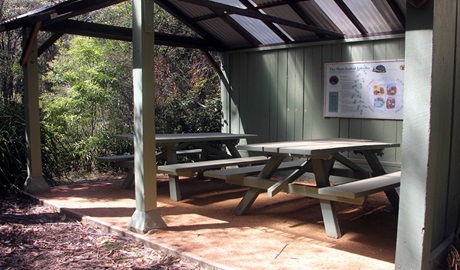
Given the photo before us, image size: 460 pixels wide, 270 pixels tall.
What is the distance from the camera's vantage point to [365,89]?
686 cm

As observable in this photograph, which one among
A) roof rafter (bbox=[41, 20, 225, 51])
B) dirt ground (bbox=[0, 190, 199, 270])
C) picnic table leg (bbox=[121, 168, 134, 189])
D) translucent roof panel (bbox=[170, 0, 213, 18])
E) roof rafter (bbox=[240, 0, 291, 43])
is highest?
translucent roof panel (bbox=[170, 0, 213, 18])

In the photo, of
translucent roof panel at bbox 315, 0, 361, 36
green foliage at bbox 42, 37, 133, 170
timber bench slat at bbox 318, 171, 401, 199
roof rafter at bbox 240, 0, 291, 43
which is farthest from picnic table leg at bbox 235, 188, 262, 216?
green foliage at bbox 42, 37, 133, 170

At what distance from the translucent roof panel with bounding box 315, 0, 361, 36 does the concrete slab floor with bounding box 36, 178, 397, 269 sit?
274 centimetres

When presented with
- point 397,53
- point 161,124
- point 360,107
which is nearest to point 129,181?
point 161,124

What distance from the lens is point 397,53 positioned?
21.2 ft

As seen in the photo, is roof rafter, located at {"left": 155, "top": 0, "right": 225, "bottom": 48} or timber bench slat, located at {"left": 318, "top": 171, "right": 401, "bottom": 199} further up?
roof rafter, located at {"left": 155, "top": 0, "right": 225, "bottom": 48}

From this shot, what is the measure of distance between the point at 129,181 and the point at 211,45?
11.7 feet

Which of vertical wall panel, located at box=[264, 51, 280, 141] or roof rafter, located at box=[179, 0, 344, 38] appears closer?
roof rafter, located at box=[179, 0, 344, 38]

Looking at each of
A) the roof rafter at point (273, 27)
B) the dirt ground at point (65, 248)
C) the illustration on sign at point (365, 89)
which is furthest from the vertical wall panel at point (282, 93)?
the dirt ground at point (65, 248)

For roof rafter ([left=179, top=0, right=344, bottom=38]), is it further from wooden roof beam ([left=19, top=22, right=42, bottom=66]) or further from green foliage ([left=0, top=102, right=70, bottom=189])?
green foliage ([left=0, top=102, right=70, bottom=189])

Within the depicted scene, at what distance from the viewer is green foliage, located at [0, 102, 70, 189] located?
6.38m

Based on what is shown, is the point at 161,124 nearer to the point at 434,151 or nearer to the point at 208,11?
the point at 208,11

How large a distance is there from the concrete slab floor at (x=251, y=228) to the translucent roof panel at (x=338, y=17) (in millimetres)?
2743

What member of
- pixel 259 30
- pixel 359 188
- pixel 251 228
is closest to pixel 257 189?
pixel 251 228
